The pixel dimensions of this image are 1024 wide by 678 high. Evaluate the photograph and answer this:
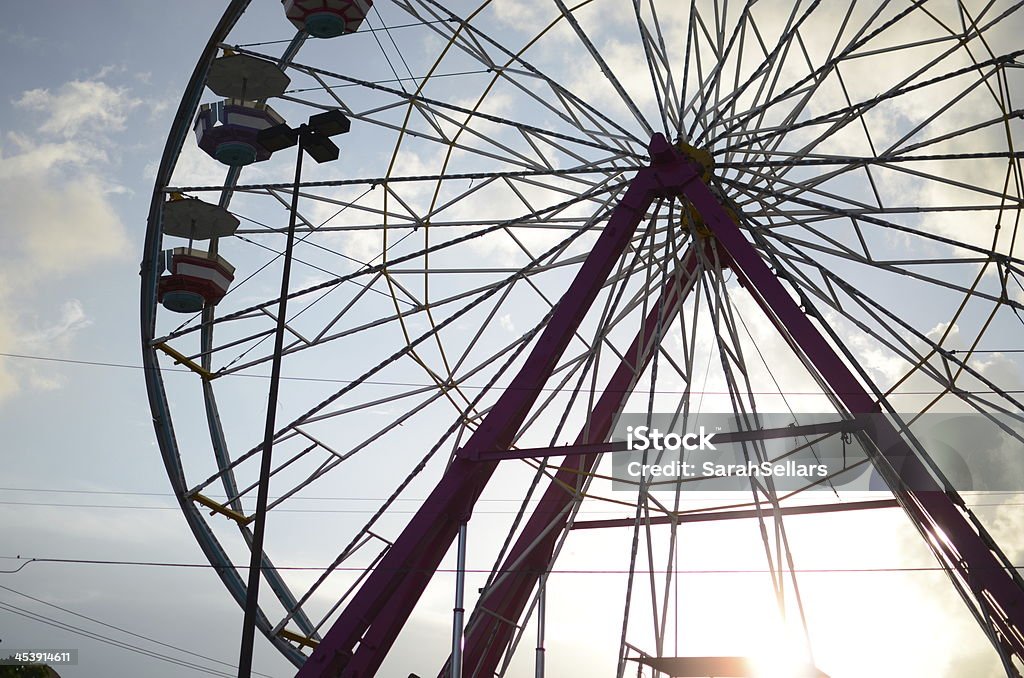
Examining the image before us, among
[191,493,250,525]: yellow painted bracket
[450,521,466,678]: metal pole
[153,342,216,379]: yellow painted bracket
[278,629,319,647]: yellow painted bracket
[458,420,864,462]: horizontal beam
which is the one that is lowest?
[450,521,466,678]: metal pole

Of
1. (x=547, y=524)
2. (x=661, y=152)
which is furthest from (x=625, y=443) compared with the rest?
(x=661, y=152)

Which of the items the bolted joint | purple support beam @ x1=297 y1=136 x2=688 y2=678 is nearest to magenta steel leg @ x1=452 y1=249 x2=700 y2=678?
purple support beam @ x1=297 y1=136 x2=688 y2=678

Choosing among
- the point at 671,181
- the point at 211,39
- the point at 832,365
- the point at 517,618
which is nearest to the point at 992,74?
the point at 671,181

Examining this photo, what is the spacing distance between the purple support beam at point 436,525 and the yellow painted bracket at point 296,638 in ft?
11.1

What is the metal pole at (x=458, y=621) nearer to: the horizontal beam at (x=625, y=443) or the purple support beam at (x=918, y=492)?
the horizontal beam at (x=625, y=443)

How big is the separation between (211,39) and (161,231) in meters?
2.79

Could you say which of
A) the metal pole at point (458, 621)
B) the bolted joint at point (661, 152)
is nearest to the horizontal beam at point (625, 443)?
the metal pole at point (458, 621)

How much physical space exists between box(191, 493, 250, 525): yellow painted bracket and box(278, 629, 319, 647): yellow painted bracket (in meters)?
1.61

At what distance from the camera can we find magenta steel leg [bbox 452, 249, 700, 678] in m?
13.9

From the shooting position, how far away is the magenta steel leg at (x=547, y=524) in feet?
45.6

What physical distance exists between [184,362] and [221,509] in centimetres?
Result: 224

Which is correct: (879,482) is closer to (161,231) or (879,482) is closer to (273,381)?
(273,381)

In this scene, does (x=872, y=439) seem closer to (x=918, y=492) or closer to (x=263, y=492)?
(x=918, y=492)

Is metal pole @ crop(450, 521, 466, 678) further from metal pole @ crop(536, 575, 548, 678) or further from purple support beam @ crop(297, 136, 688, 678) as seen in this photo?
metal pole @ crop(536, 575, 548, 678)
